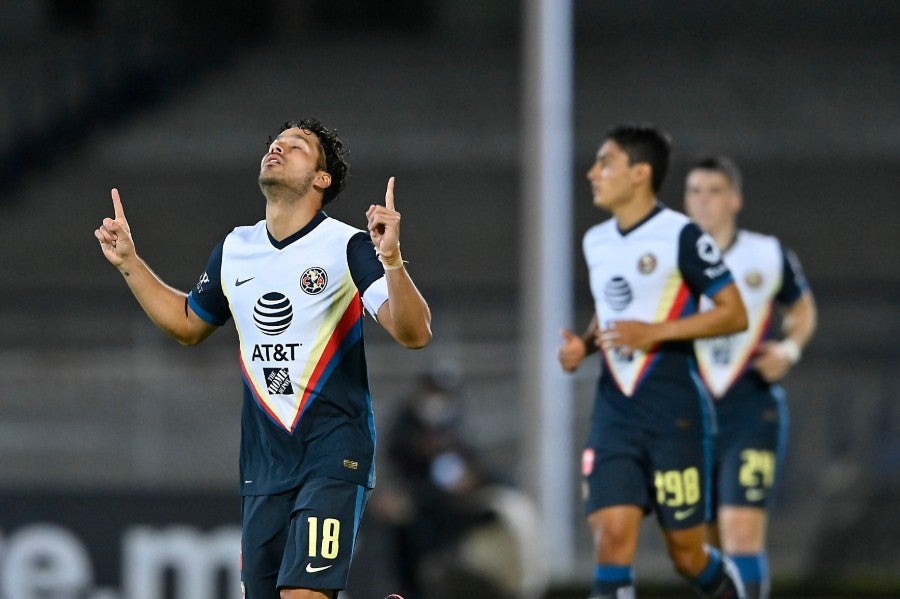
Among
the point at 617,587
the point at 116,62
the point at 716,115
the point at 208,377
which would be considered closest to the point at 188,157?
the point at 116,62

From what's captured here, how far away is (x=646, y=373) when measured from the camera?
258 inches

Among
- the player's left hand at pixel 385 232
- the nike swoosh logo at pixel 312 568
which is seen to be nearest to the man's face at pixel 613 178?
the player's left hand at pixel 385 232

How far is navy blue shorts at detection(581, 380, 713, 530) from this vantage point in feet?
21.3

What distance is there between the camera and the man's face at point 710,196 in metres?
7.64

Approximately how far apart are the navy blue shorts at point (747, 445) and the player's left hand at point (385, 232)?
3337mm

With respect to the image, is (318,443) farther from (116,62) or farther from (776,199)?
(116,62)

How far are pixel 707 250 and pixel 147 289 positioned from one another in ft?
7.39

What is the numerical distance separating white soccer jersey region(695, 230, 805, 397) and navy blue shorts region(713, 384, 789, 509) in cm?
10

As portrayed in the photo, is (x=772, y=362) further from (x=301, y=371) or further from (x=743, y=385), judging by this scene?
(x=301, y=371)

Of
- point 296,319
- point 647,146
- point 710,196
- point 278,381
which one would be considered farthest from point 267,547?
point 710,196

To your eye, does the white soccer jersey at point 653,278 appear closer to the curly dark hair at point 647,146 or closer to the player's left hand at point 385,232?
the curly dark hair at point 647,146

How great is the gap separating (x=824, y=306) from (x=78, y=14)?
13.4 meters

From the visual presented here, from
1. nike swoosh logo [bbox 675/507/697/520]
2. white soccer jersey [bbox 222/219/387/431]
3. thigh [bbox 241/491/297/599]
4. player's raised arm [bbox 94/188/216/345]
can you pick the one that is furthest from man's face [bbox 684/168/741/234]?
thigh [bbox 241/491/297/599]

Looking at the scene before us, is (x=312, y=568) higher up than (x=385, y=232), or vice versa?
(x=385, y=232)
